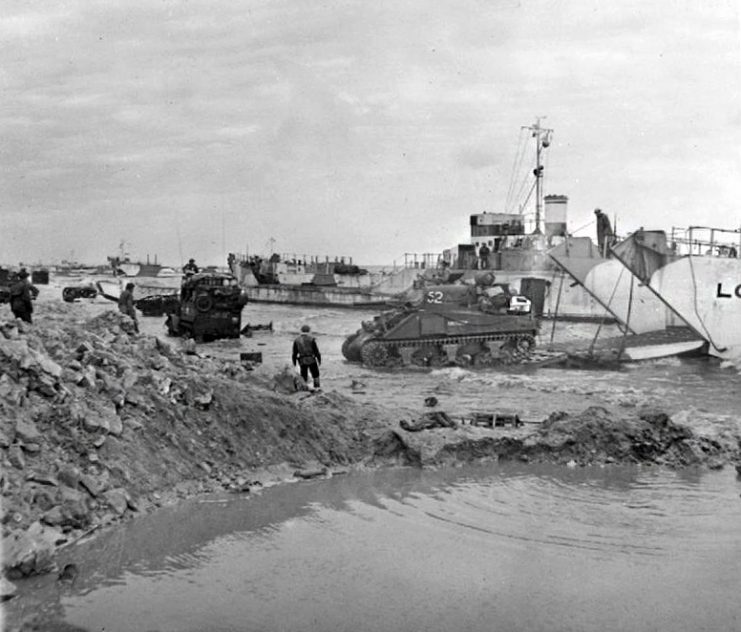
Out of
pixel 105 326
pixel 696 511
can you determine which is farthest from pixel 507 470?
pixel 105 326

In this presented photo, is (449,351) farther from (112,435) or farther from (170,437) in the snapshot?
(112,435)

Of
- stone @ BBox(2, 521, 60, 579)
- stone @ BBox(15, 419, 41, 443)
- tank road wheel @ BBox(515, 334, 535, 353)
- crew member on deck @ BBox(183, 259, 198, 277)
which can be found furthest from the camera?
crew member on deck @ BBox(183, 259, 198, 277)

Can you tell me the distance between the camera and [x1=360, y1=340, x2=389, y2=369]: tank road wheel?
21859 mm

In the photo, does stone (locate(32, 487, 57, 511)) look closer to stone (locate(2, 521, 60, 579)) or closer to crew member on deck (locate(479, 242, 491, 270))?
stone (locate(2, 521, 60, 579))

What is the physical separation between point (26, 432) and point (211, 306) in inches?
723

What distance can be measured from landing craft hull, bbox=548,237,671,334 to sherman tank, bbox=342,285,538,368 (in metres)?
4.20

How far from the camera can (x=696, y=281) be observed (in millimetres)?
24172

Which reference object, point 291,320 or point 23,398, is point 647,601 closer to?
point 23,398

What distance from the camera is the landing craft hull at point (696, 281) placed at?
24.0 meters

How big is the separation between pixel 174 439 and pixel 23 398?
4.71ft

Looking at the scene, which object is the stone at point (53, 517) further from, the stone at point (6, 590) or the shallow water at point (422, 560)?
the stone at point (6, 590)

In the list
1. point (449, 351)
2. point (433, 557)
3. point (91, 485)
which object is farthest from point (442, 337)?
point (433, 557)

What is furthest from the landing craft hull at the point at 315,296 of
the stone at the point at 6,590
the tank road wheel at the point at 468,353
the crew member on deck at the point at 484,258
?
the stone at the point at 6,590

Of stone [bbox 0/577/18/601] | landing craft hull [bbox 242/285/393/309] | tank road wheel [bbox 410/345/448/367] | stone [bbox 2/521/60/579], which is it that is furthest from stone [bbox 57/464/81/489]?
landing craft hull [bbox 242/285/393/309]
